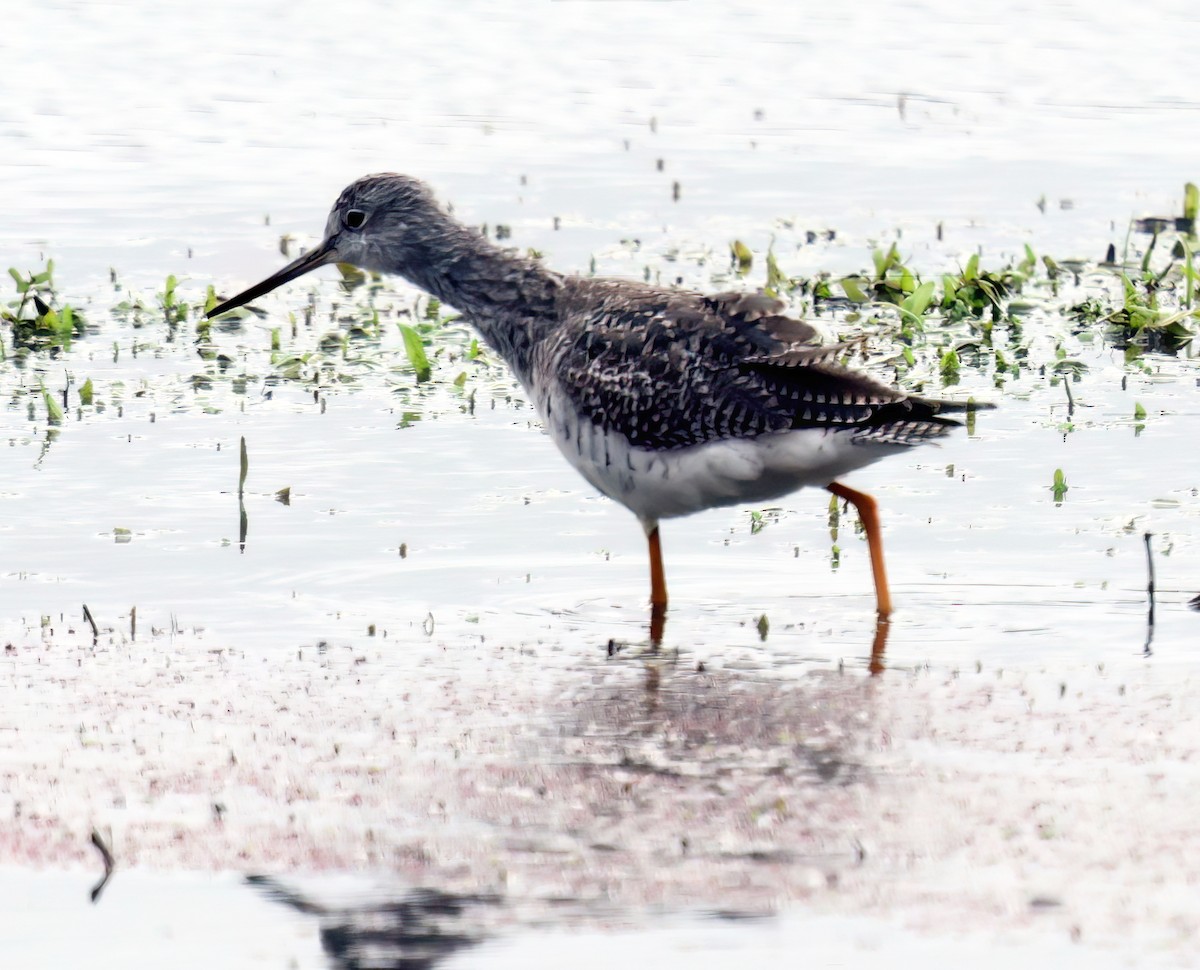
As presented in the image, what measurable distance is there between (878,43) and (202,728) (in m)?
15.1

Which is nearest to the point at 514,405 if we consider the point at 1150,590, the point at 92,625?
the point at 92,625

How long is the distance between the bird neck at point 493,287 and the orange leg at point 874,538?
1.37m

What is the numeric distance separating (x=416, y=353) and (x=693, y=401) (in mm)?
3604

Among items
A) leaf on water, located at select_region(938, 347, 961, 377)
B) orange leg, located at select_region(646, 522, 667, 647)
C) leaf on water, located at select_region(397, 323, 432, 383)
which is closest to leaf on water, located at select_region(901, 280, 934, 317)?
leaf on water, located at select_region(938, 347, 961, 377)

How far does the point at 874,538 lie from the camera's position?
26.5 ft

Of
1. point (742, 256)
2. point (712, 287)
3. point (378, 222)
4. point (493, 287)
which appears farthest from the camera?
point (742, 256)

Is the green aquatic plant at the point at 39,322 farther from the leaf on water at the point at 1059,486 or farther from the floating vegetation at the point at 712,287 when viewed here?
the leaf on water at the point at 1059,486

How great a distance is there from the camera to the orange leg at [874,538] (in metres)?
7.89

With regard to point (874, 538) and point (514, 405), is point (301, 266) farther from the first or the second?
point (874, 538)

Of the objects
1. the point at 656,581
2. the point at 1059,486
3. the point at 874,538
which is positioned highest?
the point at 1059,486

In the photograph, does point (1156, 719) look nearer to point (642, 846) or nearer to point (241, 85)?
point (642, 846)

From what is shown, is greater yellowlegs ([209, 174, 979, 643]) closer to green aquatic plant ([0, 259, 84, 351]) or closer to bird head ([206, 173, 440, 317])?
bird head ([206, 173, 440, 317])

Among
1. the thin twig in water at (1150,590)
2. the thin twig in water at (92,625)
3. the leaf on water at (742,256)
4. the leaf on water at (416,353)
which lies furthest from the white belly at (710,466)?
the leaf on water at (742,256)

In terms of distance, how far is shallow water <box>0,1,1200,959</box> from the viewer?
7324 millimetres
